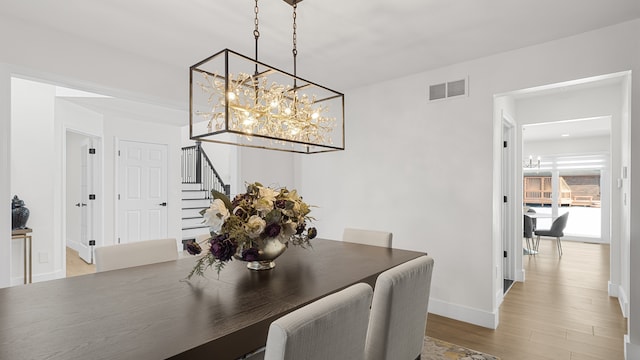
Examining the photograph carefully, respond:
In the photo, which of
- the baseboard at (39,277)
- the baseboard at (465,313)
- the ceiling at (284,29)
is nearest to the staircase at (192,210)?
the baseboard at (39,277)

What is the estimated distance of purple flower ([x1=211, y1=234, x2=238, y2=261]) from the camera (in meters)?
1.53

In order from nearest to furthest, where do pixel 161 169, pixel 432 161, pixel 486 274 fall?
pixel 486 274 → pixel 432 161 → pixel 161 169

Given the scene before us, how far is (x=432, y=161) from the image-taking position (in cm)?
331

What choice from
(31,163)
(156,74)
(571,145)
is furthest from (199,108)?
(571,145)

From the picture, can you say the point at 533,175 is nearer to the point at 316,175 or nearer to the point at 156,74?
the point at 316,175

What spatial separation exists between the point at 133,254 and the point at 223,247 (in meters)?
0.86

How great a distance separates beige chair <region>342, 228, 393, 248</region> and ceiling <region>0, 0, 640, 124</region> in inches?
61.6

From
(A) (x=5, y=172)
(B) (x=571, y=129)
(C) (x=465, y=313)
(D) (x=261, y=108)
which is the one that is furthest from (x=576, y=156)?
(A) (x=5, y=172)

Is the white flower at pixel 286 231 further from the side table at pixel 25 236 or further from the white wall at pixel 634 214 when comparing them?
the side table at pixel 25 236

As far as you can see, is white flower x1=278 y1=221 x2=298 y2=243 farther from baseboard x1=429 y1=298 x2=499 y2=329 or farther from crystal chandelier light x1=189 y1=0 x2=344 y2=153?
baseboard x1=429 y1=298 x2=499 y2=329

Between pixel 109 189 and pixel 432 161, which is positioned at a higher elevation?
pixel 432 161

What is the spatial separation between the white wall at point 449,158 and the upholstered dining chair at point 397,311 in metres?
1.75

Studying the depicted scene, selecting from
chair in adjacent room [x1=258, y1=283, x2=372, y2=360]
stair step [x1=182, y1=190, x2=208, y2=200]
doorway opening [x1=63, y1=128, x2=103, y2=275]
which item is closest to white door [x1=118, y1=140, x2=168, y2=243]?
doorway opening [x1=63, y1=128, x2=103, y2=275]

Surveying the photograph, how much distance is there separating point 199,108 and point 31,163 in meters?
2.36
